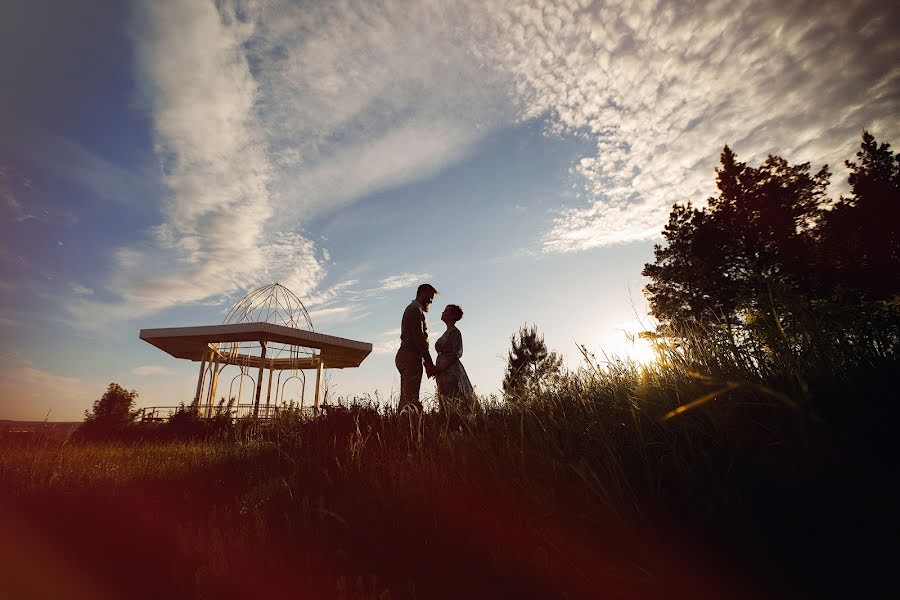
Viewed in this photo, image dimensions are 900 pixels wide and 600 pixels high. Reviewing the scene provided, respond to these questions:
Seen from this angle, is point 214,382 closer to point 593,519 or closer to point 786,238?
point 593,519

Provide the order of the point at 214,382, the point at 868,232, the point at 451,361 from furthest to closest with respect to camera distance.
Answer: the point at 214,382 → the point at 868,232 → the point at 451,361

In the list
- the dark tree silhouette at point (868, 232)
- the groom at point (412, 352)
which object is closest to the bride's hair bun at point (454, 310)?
the groom at point (412, 352)

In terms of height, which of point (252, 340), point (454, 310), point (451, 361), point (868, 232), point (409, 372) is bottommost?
point (409, 372)

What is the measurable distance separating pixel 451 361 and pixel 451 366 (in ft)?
0.34

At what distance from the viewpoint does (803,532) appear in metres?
1.66

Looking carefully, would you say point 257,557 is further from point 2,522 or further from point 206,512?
point 2,522

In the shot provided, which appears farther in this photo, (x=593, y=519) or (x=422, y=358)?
(x=422, y=358)

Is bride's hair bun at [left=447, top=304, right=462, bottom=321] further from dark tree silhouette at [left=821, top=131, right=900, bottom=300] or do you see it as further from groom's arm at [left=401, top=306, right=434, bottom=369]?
dark tree silhouette at [left=821, top=131, right=900, bottom=300]

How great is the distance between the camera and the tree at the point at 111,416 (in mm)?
12023

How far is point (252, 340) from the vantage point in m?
17.1

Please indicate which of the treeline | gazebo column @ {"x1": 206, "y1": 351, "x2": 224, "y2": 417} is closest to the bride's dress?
the treeline

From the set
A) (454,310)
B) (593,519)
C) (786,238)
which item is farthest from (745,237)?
(593,519)

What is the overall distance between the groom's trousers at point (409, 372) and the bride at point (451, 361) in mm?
352

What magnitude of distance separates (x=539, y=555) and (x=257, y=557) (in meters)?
1.62
